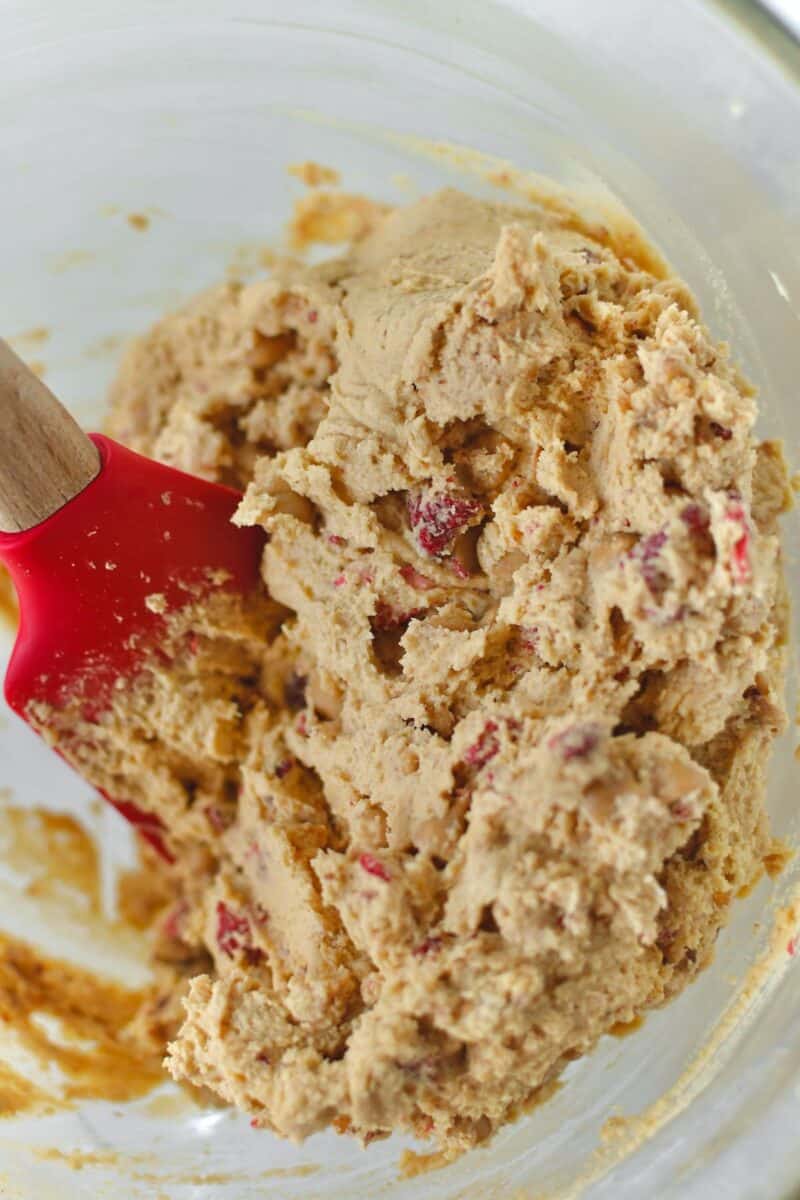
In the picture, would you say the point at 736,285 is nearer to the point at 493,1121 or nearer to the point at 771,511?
the point at 771,511

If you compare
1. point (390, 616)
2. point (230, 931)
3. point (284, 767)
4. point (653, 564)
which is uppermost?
point (653, 564)

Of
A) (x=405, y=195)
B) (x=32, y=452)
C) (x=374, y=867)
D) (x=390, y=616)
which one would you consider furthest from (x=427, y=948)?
(x=405, y=195)

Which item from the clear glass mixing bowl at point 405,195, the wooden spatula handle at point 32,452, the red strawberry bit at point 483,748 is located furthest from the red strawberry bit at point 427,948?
the wooden spatula handle at point 32,452

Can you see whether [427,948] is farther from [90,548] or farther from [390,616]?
[90,548]

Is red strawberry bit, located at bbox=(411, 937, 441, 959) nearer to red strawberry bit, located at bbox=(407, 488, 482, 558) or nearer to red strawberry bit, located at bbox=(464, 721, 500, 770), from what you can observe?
red strawberry bit, located at bbox=(464, 721, 500, 770)

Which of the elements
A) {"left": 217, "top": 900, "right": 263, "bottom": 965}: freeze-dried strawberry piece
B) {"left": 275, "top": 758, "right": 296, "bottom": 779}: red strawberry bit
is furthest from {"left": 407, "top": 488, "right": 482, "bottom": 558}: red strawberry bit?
{"left": 217, "top": 900, "right": 263, "bottom": 965}: freeze-dried strawberry piece
